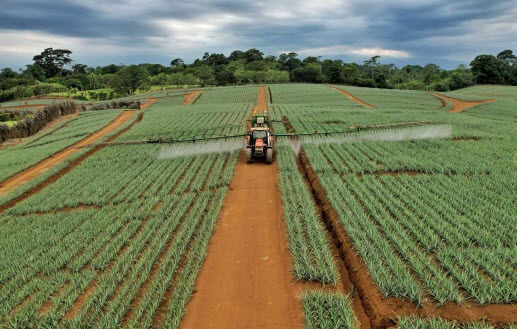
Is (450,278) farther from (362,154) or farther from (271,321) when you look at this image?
(362,154)

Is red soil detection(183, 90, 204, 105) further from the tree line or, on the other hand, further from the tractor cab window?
the tractor cab window

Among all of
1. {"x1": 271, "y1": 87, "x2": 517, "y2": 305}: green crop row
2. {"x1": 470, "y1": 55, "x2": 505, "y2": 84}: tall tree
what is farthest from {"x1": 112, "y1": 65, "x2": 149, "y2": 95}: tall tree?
{"x1": 470, "y1": 55, "x2": 505, "y2": 84}: tall tree

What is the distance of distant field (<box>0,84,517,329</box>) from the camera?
6.41 metres

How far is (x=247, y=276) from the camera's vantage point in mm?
7867

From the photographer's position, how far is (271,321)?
640 cm

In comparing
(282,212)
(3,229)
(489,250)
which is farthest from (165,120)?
(489,250)

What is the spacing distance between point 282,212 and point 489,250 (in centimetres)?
613

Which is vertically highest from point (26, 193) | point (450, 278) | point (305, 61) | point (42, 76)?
point (305, 61)

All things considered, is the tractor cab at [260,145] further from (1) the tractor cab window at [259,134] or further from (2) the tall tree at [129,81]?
(2) the tall tree at [129,81]

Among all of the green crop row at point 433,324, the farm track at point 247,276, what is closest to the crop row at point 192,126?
the farm track at point 247,276

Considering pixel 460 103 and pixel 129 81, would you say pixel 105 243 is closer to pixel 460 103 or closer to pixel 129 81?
pixel 460 103

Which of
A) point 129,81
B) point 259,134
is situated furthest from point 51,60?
point 259,134

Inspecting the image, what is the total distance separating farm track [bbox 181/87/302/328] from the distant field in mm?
35

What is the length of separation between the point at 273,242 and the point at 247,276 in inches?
68.4
